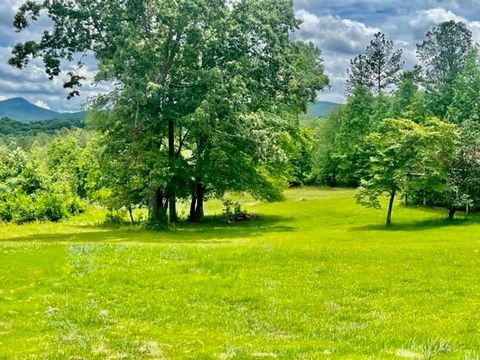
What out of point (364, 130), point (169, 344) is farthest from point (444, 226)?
point (364, 130)

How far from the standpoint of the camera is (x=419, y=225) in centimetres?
4681

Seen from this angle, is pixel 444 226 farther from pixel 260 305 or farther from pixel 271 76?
pixel 260 305

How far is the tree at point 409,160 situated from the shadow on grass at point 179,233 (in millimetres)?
8796

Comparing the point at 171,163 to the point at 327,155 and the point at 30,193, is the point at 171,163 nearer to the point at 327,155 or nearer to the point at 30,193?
the point at 30,193

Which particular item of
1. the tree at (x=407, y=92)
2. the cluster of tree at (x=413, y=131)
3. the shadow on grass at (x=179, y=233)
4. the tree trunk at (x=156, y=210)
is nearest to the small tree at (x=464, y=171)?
the cluster of tree at (x=413, y=131)

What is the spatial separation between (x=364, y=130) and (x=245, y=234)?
216 ft

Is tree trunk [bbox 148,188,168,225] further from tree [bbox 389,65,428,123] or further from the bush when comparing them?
tree [bbox 389,65,428,123]

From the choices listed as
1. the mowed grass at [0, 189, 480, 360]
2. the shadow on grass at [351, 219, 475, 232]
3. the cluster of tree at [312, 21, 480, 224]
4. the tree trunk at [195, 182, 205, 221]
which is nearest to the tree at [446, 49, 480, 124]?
the cluster of tree at [312, 21, 480, 224]

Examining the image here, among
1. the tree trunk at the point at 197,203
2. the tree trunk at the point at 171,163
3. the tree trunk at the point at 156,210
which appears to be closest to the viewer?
the tree trunk at the point at 156,210

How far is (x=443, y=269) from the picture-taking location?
22.1m

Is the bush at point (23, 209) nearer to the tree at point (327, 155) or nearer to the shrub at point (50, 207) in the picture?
the shrub at point (50, 207)

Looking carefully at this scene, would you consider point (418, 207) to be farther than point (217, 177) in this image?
Yes

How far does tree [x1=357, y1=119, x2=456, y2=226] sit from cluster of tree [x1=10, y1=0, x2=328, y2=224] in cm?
929

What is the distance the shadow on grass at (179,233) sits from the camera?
118 feet
